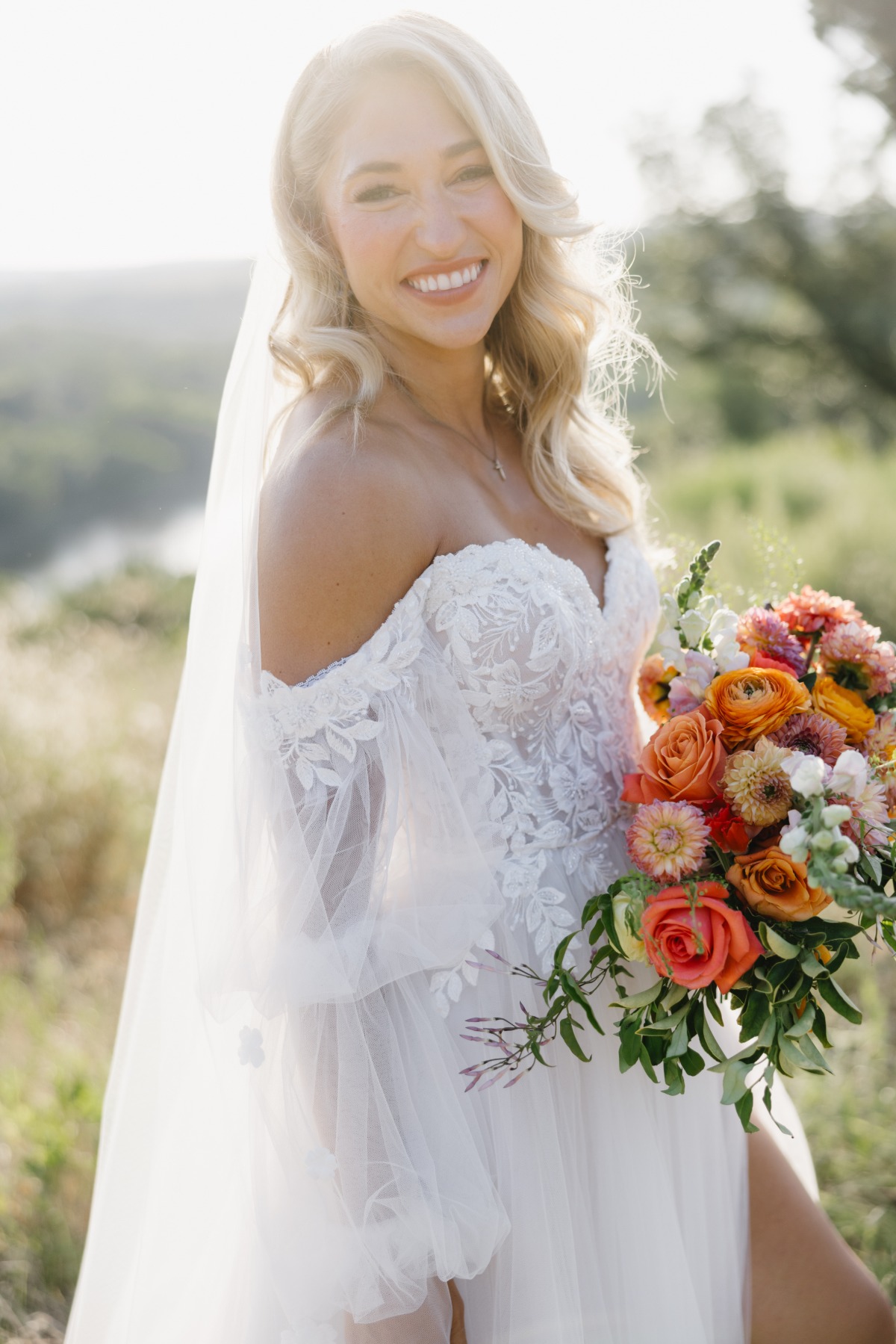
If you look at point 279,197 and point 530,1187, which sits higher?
point 279,197

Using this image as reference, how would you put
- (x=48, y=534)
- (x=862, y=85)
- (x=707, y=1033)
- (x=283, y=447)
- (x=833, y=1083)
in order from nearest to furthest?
(x=707, y=1033)
(x=283, y=447)
(x=862, y=85)
(x=833, y=1083)
(x=48, y=534)

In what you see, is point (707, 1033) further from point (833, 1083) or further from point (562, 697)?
point (833, 1083)

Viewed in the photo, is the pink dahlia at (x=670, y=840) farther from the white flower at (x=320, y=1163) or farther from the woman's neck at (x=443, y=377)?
the woman's neck at (x=443, y=377)

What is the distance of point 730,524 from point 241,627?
8338 mm

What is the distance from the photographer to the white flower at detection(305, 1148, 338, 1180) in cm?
155

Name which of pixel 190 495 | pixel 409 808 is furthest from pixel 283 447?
pixel 190 495

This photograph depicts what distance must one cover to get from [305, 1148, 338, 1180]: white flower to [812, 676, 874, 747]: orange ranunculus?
3.41ft

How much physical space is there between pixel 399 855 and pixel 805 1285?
3.84 ft

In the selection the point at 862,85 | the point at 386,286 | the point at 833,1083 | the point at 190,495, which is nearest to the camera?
the point at 386,286

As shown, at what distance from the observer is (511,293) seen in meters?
2.27

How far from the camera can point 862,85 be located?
7.59 feet

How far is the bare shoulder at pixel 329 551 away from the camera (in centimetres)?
162

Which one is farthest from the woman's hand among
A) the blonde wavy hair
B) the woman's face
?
the woman's face

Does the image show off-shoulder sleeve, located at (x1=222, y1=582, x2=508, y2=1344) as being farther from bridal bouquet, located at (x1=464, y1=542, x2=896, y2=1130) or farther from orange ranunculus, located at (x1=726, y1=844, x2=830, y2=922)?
orange ranunculus, located at (x1=726, y1=844, x2=830, y2=922)
